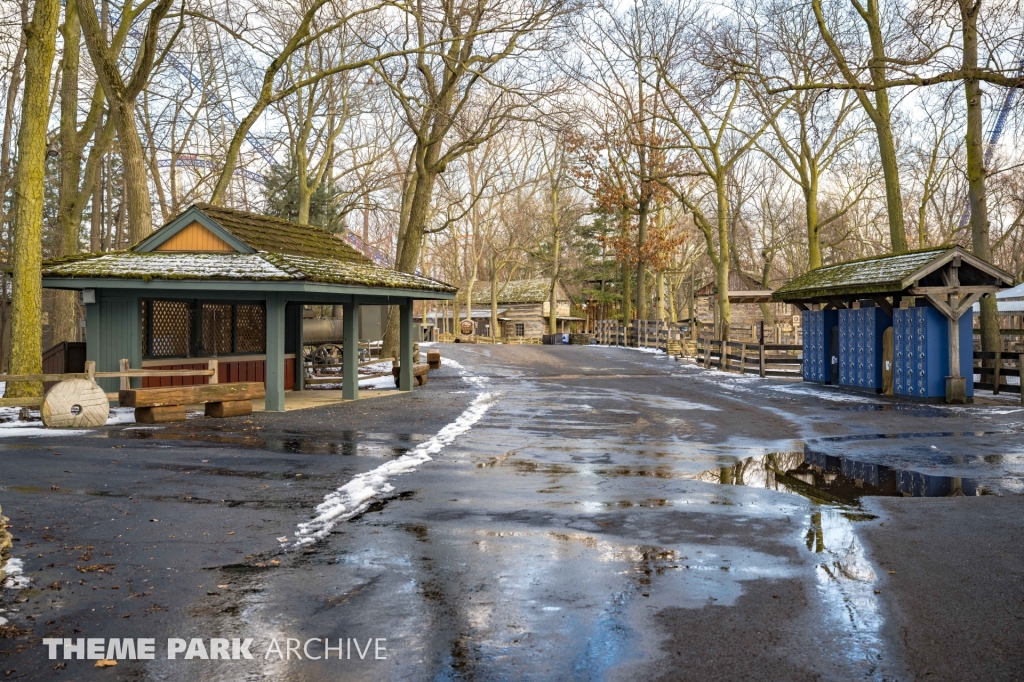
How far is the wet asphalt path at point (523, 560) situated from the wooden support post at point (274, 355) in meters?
4.22

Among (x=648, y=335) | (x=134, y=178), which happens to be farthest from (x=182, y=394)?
(x=648, y=335)

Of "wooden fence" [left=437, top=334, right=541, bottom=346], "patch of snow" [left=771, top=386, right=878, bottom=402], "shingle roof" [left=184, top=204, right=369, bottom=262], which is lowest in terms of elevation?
"patch of snow" [left=771, top=386, right=878, bottom=402]

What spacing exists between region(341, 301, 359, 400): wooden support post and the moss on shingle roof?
39.0 ft

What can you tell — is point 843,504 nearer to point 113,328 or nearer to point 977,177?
point 113,328

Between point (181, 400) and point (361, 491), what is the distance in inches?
301

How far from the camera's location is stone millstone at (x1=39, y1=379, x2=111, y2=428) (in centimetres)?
1470

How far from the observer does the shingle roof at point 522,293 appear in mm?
76875

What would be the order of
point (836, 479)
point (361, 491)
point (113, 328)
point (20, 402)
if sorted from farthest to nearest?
1. point (113, 328)
2. point (20, 402)
3. point (836, 479)
4. point (361, 491)

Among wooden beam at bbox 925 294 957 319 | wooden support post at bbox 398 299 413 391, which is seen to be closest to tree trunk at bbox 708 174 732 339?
wooden beam at bbox 925 294 957 319

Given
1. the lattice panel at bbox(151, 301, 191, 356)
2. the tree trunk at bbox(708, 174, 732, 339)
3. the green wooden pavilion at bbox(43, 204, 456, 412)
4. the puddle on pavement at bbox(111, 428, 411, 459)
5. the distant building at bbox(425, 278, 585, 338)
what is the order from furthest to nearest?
the distant building at bbox(425, 278, 585, 338), the tree trunk at bbox(708, 174, 732, 339), the lattice panel at bbox(151, 301, 191, 356), the green wooden pavilion at bbox(43, 204, 456, 412), the puddle on pavement at bbox(111, 428, 411, 459)

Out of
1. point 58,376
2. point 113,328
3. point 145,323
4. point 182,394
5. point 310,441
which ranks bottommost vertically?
point 310,441

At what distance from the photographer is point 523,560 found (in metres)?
6.84

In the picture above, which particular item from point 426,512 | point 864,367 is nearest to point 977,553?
point 426,512

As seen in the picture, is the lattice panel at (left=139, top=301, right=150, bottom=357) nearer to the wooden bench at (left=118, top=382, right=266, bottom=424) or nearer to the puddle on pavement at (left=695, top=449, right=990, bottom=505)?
the wooden bench at (left=118, top=382, right=266, bottom=424)
